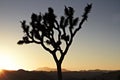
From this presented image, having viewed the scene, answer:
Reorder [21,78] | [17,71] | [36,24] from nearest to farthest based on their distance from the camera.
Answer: [36,24], [21,78], [17,71]

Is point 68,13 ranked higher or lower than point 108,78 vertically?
higher

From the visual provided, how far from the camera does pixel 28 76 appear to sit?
6638 centimetres

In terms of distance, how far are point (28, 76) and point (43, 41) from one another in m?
25.7

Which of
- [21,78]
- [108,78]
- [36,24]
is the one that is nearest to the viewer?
[36,24]

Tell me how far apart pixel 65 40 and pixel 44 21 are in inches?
117

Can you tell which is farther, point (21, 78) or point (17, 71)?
point (17, 71)

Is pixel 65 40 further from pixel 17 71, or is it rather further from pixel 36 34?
pixel 17 71

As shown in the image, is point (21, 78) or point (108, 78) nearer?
point (108, 78)

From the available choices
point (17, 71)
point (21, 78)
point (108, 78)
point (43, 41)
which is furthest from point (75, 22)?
point (17, 71)

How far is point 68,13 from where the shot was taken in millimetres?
41125

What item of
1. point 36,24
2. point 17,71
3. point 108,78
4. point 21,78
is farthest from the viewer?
point 17,71

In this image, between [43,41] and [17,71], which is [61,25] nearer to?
[43,41]

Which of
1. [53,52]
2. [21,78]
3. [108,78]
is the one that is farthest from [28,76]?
[53,52]

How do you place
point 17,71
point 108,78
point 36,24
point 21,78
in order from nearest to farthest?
point 36,24
point 108,78
point 21,78
point 17,71
